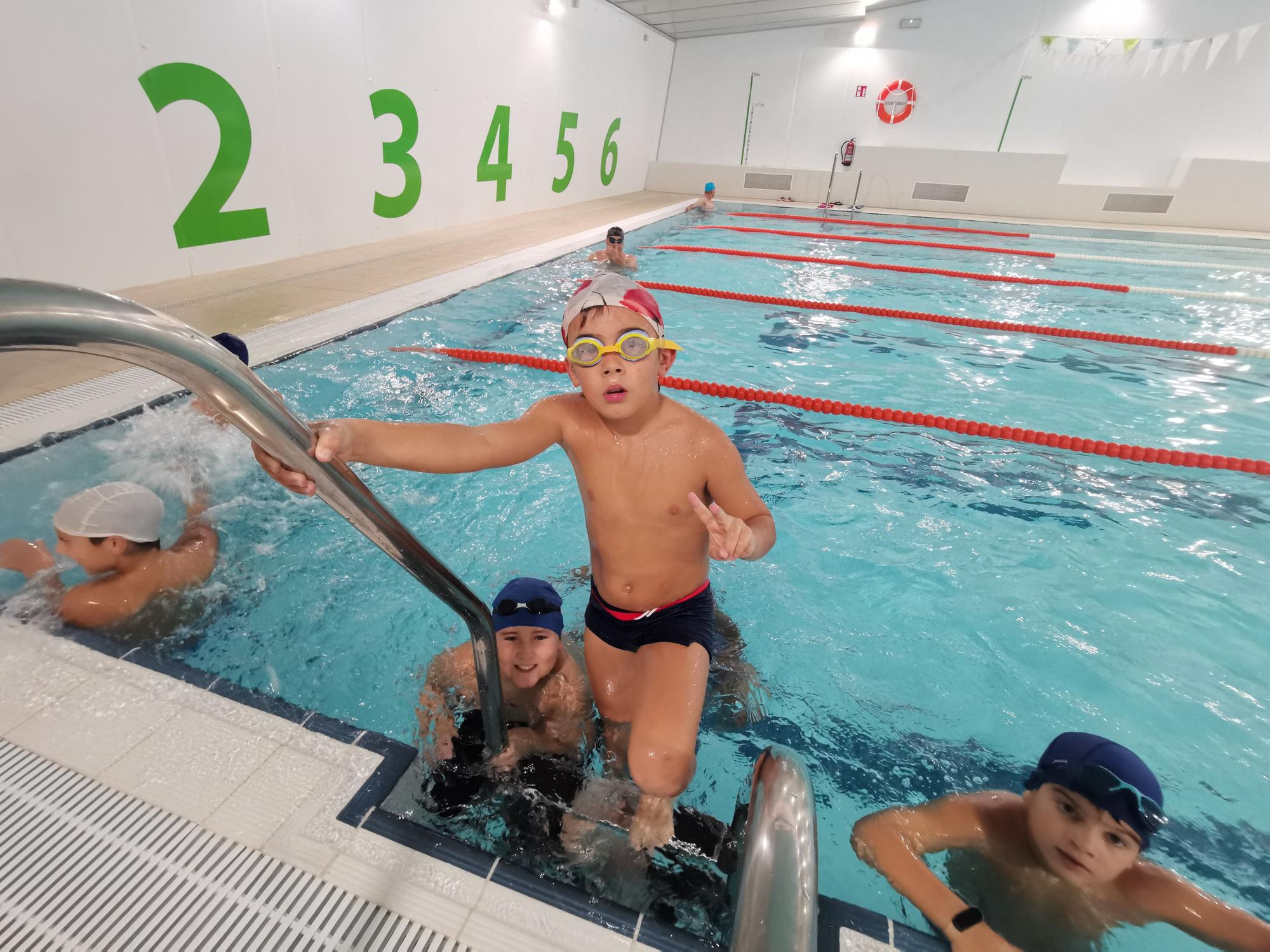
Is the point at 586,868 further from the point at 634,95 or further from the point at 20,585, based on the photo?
the point at 634,95

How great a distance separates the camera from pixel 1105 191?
53.5 feet

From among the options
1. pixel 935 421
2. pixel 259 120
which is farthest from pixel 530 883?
pixel 259 120

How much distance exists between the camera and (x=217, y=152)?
6.43 meters

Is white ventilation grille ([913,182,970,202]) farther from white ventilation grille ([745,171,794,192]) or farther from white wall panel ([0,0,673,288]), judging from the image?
white wall panel ([0,0,673,288])

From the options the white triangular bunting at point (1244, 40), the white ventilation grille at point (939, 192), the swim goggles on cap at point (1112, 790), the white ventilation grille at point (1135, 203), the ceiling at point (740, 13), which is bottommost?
the swim goggles on cap at point (1112, 790)

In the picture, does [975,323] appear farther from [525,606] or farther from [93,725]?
[93,725]

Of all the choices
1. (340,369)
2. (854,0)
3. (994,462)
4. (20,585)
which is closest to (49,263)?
(340,369)

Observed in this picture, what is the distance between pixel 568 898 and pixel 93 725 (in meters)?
1.21

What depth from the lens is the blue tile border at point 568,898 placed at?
125 centimetres

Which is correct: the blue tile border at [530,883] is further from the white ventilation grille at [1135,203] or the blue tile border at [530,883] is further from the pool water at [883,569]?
the white ventilation grille at [1135,203]

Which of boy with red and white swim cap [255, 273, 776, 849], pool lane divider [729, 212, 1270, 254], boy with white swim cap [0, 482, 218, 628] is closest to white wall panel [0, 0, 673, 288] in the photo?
boy with white swim cap [0, 482, 218, 628]

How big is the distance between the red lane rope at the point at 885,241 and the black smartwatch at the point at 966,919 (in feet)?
41.7

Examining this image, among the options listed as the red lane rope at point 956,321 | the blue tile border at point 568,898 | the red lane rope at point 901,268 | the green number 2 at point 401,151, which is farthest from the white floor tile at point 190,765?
the red lane rope at point 901,268

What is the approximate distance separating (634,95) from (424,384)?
51.9 feet
